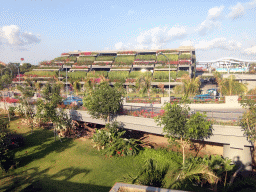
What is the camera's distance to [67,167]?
13.7 metres

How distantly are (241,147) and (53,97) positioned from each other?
16.8 metres

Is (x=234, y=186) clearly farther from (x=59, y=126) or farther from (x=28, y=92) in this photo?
(x=28, y=92)

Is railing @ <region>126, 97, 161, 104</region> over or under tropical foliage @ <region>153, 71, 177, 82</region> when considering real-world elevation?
under

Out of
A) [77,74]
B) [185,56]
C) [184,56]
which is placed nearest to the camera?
[185,56]

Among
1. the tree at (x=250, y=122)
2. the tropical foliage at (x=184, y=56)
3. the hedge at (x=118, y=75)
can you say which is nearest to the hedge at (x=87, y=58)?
the hedge at (x=118, y=75)

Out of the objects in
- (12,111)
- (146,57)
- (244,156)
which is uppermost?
(146,57)

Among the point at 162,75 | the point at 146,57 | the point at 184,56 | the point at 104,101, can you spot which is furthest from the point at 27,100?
the point at 184,56

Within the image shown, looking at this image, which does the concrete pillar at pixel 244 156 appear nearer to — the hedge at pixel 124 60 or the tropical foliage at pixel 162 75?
the tropical foliage at pixel 162 75

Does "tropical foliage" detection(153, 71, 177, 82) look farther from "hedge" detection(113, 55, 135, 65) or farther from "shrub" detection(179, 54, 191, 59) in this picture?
"hedge" detection(113, 55, 135, 65)

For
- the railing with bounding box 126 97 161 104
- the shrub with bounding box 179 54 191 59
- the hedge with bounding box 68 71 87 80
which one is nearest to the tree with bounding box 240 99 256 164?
the railing with bounding box 126 97 161 104

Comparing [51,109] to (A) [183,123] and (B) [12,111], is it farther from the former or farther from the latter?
(B) [12,111]

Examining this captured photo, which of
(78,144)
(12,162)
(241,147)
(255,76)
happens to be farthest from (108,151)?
(255,76)

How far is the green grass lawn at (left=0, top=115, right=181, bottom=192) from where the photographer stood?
37.7 feet

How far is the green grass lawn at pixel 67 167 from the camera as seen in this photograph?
11.5 metres
